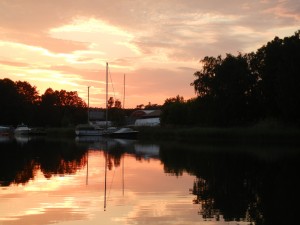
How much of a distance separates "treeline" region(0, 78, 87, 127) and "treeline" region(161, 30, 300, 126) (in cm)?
5412

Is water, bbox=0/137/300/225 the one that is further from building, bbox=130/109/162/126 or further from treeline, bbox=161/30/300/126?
building, bbox=130/109/162/126

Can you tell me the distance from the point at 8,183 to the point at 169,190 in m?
7.68

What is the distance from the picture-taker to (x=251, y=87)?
80.2 meters

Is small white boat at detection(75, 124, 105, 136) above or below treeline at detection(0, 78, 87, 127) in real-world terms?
below

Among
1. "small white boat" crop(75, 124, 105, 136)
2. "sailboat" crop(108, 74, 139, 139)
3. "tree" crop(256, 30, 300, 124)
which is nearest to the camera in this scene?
"tree" crop(256, 30, 300, 124)

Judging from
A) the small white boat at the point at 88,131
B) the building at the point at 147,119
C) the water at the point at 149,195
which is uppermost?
the building at the point at 147,119

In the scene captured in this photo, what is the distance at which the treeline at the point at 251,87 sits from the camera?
219ft

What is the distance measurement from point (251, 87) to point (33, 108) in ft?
261

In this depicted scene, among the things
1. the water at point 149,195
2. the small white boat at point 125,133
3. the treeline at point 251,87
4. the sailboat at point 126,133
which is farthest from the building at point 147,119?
the water at point 149,195

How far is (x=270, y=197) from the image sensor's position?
18.2 meters

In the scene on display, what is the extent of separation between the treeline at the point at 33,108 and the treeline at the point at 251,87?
5412 cm

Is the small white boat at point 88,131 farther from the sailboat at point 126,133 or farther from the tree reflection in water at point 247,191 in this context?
the tree reflection in water at point 247,191

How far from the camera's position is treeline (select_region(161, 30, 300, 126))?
66750 mm

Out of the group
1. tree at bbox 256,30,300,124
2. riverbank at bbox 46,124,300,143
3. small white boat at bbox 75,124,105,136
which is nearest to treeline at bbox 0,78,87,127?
small white boat at bbox 75,124,105,136
